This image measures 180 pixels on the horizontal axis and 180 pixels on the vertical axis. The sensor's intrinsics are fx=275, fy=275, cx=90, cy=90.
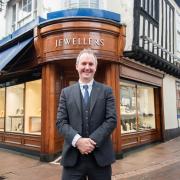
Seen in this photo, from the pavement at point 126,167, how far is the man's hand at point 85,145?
4.02 metres

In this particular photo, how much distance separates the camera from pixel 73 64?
8.59 meters

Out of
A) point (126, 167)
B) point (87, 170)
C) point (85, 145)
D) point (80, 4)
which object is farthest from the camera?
point (80, 4)

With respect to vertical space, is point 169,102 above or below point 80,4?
below

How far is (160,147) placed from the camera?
10.7 metres

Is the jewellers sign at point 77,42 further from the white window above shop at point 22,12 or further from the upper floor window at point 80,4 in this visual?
the white window above shop at point 22,12

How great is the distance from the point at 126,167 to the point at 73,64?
3.48 metres

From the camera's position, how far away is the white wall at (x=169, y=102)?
12.6 m

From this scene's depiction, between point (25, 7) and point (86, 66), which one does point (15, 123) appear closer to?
point (25, 7)

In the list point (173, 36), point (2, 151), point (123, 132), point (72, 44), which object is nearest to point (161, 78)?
point (173, 36)

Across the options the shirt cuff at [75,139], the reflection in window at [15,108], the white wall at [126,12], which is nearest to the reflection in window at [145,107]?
the white wall at [126,12]

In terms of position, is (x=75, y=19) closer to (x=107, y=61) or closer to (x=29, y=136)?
(x=107, y=61)

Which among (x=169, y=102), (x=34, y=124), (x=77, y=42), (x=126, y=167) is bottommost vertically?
(x=126, y=167)

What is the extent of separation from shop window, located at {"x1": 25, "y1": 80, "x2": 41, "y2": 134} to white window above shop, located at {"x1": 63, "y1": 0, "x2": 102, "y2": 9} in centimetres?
265

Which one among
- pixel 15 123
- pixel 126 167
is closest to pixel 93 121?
pixel 126 167
